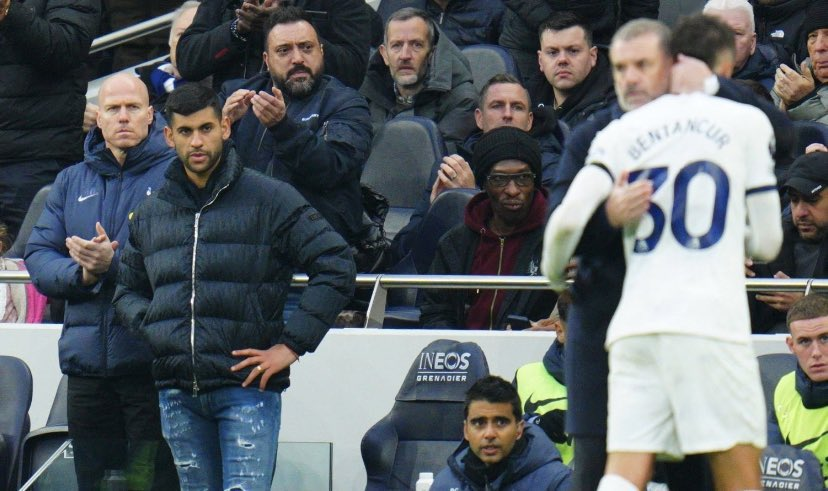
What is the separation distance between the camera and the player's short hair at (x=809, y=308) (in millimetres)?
7293

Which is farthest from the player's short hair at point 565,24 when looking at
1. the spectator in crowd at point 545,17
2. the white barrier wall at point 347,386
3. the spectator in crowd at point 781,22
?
the white barrier wall at point 347,386

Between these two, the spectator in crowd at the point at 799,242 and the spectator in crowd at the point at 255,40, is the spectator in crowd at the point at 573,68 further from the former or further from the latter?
the spectator in crowd at the point at 799,242

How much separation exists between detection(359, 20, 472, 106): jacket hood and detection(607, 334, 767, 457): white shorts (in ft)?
17.7

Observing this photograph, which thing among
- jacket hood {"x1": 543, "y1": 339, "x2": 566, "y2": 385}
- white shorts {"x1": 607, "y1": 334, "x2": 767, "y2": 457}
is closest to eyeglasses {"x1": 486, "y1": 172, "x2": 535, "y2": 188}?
jacket hood {"x1": 543, "y1": 339, "x2": 566, "y2": 385}

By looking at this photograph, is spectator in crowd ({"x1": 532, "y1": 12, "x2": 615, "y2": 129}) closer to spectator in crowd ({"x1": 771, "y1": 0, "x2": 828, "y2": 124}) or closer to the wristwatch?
spectator in crowd ({"x1": 771, "y1": 0, "x2": 828, "y2": 124})

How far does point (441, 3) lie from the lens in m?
11.1

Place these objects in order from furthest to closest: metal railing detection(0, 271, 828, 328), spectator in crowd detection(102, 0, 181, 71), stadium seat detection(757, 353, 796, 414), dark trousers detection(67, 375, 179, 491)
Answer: spectator in crowd detection(102, 0, 181, 71), metal railing detection(0, 271, 828, 328), stadium seat detection(757, 353, 796, 414), dark trousers detection(67, 375, 179, 491)

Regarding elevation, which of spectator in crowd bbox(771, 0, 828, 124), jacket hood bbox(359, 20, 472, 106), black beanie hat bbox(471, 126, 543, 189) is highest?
jacket hood bbox(359, 20, 472, 106)

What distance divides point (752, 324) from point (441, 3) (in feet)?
11.9

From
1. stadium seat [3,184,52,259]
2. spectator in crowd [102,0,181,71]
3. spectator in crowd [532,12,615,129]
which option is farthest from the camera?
spectator in crowd [102,0,181,71]

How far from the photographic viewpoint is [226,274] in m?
6.62

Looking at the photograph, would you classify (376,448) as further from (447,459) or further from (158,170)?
(158,170)

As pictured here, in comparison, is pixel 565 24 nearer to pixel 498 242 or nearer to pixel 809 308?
pixel 498 242

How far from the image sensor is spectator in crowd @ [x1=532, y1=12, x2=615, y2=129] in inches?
389
